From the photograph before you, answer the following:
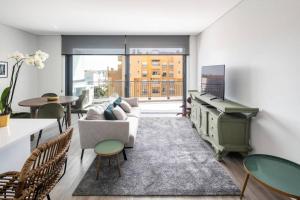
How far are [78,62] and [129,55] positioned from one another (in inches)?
66.1

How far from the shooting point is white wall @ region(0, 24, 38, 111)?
491cm

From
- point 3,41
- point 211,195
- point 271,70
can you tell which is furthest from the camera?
point 3,41

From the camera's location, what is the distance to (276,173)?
1.77 meters

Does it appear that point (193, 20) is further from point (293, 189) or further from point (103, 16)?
point (293, 189)

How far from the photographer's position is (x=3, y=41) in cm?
487

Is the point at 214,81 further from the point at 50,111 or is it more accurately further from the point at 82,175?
the point at 50,111

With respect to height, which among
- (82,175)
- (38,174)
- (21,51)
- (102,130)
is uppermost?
(21,51)

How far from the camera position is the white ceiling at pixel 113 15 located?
11.2 feet

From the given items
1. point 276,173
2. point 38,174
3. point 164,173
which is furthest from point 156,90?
point 38,174

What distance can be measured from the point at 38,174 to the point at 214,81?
11.4ft

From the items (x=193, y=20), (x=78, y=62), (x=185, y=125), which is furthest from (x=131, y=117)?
(x=78, y=62)

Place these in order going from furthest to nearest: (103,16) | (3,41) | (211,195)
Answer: (3,41)
(103,16)
(211,195)

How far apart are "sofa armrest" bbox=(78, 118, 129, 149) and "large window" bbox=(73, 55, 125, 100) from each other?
363cm

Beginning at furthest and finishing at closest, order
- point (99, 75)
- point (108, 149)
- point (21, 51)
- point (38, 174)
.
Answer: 1. point (99, 75)
2. point (21, 51)
3. point (108, 149)
4. point (38, 174)
